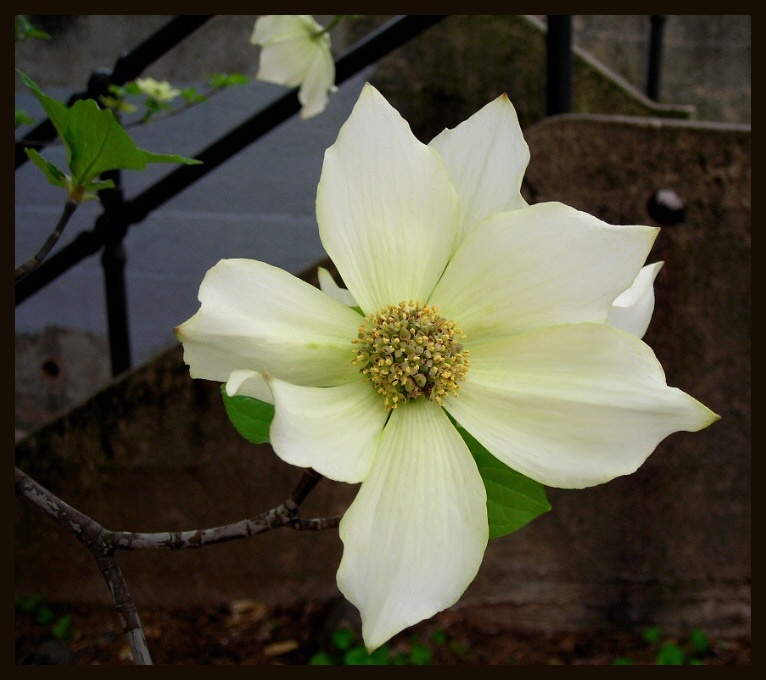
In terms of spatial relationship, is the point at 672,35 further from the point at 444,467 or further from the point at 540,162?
the point at 444,467

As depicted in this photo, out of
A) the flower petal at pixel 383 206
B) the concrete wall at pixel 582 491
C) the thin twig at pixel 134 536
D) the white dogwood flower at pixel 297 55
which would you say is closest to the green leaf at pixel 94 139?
the flower petal at pixel 383 206

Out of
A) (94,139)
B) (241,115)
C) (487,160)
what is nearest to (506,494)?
(487,160)

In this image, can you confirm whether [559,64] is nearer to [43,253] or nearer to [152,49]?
[152,49]

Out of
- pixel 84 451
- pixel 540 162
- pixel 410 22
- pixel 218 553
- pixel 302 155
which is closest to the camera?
pixel 410 22

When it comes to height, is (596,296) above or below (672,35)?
below

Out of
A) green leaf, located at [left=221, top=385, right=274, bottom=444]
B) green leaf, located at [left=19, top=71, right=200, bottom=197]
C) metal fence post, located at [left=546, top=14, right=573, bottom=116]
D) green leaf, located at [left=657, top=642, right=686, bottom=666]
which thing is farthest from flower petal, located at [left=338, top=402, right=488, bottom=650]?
green leaf, located at [left=657, top=642, right=686, bottom=666]

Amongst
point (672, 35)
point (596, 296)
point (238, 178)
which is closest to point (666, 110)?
point (672, 35)

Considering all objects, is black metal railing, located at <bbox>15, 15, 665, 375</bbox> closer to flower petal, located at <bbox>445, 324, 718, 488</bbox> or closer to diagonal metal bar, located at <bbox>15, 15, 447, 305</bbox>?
diagonal metal bar, located at <bbox>15, 15, 447, 305</bbox>

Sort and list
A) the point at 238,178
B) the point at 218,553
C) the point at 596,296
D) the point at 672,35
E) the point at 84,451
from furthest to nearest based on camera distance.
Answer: the point at 672,35 → the point at 238,178 → the point at 218,553 → the point at 84,451 → the point at 596,296
